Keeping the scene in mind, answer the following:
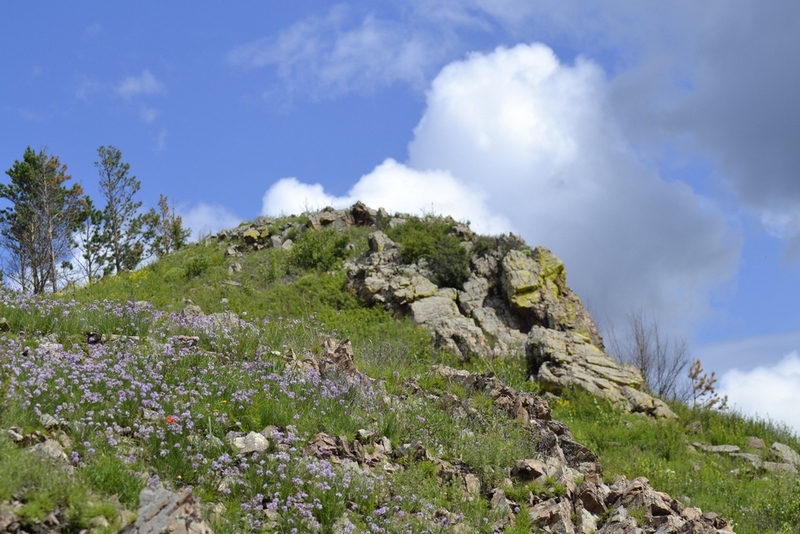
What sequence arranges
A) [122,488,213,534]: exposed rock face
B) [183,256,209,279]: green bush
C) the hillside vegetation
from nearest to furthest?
[122,488,213,534]: exposed rock face, the hillside vegetation, [183,256,209,279]: green bush

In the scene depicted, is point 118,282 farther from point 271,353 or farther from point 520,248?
point 271,353

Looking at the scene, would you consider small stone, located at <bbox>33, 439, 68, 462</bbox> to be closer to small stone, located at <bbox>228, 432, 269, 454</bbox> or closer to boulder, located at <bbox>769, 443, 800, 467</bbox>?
small stone, located at <bbox>228, 432, 269, 454</bbox>

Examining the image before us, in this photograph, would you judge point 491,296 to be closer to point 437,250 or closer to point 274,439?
point 437,250

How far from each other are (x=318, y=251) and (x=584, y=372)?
35.4 ft

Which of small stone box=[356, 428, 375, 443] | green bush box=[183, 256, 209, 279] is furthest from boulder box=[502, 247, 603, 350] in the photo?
small stone box=[356, 428, 375, 443]

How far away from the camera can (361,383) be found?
10.5m

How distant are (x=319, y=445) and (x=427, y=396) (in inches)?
139

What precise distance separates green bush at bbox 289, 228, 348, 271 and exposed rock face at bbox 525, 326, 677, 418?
8139 mm

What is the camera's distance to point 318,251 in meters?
25.2

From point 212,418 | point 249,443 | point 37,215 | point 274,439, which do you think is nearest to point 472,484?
point 274,439

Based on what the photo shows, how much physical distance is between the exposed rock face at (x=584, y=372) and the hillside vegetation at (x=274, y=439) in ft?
2.75

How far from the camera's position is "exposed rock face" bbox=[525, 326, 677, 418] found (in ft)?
55.5

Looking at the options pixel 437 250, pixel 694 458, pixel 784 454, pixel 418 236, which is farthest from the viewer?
pixel 418 236

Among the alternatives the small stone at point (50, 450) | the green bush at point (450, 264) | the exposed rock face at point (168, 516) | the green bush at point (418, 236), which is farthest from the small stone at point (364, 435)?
the green bush at point (418, 236)
